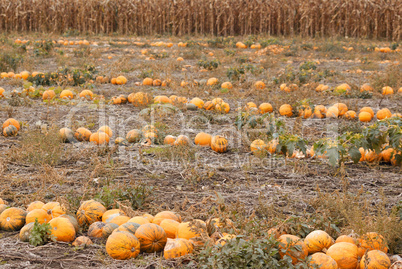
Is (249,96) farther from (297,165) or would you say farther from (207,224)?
(207,224)

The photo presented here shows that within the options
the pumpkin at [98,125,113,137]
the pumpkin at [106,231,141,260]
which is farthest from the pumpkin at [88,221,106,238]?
the pumpkin at [98,125,113,137]

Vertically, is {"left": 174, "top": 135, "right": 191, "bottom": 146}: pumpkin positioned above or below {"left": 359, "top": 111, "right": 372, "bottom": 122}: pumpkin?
below

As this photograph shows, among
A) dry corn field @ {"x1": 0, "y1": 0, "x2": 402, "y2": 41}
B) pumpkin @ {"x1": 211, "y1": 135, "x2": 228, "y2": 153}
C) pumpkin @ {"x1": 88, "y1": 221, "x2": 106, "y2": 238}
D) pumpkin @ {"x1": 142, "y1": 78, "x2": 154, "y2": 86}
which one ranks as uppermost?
dry corn field @ {"x1": 0, "y1": 0, "x2": 402, "y2": 41}

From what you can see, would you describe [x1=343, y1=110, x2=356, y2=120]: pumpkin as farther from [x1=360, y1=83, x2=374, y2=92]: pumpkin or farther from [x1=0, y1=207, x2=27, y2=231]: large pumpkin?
[x1=0, y1=207, x2=27, y2=231]: large pumpkin

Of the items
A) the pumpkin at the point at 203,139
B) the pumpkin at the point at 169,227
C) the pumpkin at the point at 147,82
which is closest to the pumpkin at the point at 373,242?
the pumpkin at the point at 169,227

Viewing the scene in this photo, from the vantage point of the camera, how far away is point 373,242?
2.79 meters

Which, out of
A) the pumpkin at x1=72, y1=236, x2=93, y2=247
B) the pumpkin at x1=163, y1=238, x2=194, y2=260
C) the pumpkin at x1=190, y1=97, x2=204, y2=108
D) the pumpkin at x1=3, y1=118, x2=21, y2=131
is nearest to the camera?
the pumpkin at x1=163, y1=238, x2=194, y2=260

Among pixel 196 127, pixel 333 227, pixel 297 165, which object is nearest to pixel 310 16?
pixel 196 127

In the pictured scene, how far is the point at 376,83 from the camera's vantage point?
834cm

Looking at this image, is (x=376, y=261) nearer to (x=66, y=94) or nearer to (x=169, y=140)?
A: (x=169, y=140)

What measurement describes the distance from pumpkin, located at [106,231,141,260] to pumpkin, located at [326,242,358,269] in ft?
4.26

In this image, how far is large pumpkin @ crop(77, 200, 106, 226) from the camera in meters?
3.38

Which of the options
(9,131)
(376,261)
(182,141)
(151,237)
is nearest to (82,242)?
(151,237)

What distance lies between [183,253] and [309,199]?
1.58 m
